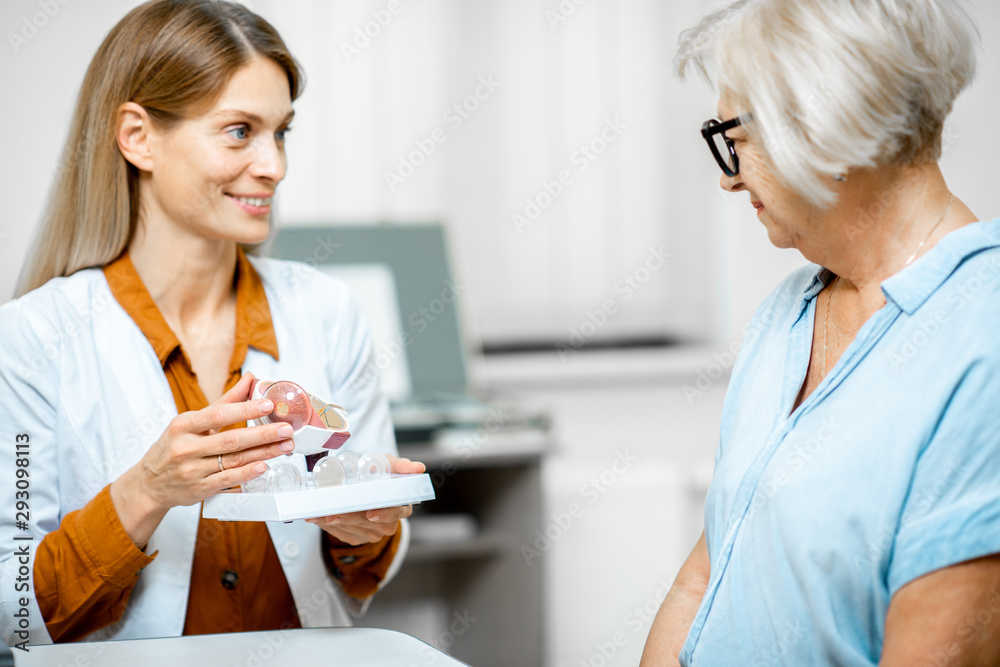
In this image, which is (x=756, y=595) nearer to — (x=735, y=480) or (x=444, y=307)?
(x=735, y=480)

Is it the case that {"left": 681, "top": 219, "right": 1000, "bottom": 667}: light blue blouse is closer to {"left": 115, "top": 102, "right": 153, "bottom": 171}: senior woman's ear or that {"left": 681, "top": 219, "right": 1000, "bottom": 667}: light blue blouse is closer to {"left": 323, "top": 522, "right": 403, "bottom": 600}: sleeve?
{"left": 323, "top": 522, "right": 403, "bottom": 600}: sleeve

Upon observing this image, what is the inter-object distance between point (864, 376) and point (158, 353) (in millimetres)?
973

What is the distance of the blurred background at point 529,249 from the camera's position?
228cm

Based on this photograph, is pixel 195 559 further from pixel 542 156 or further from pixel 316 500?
pixel 542 156

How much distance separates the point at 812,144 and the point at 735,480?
15.8 inches

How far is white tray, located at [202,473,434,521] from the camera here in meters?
1.00

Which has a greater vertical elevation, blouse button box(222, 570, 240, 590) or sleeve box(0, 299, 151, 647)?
sleeve box(0, 299, 151, 647)

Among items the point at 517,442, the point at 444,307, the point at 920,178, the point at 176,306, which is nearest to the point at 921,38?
the point at 920,178

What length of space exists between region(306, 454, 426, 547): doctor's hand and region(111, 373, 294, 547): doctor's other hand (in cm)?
13

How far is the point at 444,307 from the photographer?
2512 mm

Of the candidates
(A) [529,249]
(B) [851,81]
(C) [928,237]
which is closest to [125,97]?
(B) [851,81]

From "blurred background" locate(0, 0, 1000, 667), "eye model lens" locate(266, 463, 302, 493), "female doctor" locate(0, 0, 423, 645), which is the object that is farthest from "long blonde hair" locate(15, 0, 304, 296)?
"blurred background" locate(0, 0, 1000, 667)

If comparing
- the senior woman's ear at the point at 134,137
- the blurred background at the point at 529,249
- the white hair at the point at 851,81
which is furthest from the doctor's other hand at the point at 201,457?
the blurred background at the point at 529,249

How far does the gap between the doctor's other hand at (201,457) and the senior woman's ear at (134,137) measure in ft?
1.49
